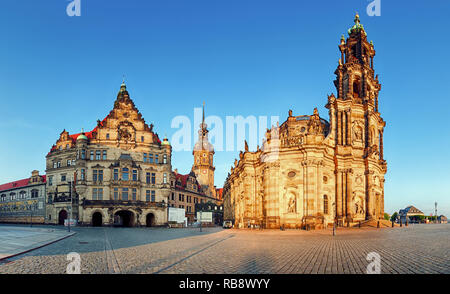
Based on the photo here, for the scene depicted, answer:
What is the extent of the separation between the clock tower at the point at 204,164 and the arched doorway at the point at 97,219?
51.6 meters

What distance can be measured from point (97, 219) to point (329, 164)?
140 ft

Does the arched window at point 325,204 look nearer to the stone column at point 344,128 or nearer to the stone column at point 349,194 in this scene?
the stone column at point 349,194

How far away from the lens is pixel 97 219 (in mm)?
62562

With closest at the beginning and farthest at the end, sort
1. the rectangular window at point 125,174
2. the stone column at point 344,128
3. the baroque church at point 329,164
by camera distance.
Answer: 1. the baroque church at point 329,164
2. the stone column at point 344,128
3. the rectangular window at point 125,174

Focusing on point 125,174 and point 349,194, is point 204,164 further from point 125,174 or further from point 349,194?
point 349,194

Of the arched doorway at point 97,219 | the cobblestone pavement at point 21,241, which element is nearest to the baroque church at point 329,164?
the arched doorway at point 97,219

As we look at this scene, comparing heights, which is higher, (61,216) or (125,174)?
(125,174)

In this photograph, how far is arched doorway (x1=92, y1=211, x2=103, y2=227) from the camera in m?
61.0

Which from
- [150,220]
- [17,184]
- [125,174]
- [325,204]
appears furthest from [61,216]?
[325,204]

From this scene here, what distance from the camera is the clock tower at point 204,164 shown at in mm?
114731

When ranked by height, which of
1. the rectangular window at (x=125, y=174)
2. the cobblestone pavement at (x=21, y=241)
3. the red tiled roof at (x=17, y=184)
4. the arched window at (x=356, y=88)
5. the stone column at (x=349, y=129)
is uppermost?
the arched window at (x=356, y=88)

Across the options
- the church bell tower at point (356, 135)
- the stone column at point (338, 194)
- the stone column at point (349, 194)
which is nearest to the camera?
the stone column at point (349, 194)
